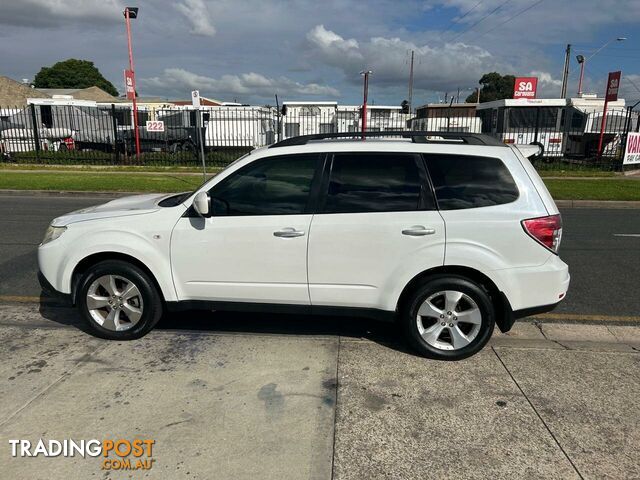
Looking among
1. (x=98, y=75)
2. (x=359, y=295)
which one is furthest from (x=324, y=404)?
(x=98, y=75)

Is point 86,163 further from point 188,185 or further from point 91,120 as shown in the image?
point 188,185

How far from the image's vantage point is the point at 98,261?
4.01 meters

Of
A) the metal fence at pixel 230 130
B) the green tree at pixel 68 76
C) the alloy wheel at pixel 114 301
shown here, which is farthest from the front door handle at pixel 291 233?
the green tree at pixel 68 76

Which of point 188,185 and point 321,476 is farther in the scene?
point 188,185

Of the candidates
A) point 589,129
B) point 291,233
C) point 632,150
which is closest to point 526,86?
point 589,129

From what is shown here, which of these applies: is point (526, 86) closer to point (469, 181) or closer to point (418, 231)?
point (469, 181)

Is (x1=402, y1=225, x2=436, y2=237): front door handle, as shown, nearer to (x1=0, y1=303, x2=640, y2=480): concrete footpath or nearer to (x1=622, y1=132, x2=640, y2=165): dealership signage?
(x1=0, y1=303, x2=640, y2=480): concrete footpath

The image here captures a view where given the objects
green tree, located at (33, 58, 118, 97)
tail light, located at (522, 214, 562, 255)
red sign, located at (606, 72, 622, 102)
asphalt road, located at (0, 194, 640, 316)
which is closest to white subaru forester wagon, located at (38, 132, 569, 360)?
tail light, located at (522, 214, 562, 255)

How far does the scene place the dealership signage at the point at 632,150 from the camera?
18.4 meters

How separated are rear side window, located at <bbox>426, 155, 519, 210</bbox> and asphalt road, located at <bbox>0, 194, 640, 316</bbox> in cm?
200

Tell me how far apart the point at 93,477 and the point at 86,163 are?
19948 mm

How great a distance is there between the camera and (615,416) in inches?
120

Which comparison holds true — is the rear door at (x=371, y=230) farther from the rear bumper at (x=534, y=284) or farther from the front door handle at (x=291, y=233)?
the rear bumper at (x=534, y=284)

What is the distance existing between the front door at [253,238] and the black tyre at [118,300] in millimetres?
289
